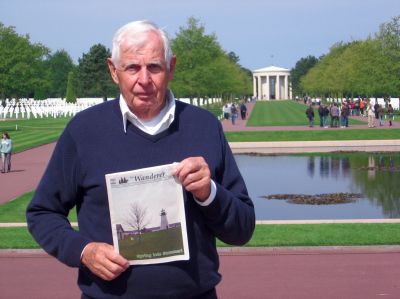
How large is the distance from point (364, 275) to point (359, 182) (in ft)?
35.3

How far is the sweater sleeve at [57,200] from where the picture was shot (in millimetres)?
2889

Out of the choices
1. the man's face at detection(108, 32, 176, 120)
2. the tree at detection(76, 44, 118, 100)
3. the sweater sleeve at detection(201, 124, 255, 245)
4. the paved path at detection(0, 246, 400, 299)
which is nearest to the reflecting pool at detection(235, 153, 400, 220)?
the paved path at detection(0, 246, 400, 299)

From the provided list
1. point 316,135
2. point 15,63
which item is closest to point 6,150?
point 316,135

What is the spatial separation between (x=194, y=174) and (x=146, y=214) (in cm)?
24

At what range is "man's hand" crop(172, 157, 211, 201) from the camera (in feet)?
8.68

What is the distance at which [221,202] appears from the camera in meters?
2.79

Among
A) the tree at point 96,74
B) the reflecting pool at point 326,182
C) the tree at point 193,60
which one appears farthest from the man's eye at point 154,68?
the tree at point 96,74

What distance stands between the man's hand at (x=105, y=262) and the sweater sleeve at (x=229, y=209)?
35 cm

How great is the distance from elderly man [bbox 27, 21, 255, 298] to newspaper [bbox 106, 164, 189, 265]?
0.20ft

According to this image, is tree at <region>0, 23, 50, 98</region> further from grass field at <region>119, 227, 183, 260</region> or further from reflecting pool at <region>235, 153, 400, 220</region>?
grass field at <region>119, 227, 183, 260</region>

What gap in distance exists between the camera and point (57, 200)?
2.92 metres

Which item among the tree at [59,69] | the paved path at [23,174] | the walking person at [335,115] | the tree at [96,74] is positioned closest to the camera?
the paved path at [23,174]

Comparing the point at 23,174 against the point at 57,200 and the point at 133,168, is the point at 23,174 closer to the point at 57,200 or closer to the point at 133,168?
the point at 57,200

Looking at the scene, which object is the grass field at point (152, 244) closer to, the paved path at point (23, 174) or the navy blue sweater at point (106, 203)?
the navy blue sweater at point (106, 203)
